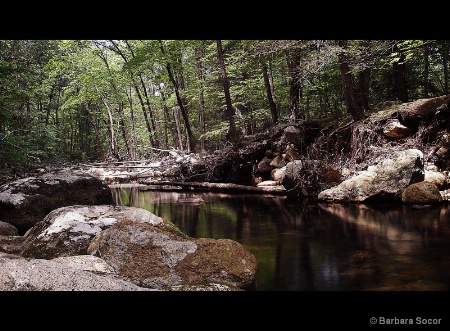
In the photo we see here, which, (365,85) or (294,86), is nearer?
(294,86)

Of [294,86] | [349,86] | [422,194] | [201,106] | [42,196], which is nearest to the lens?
[42,196]

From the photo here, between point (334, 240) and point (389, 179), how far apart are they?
3.75 metres

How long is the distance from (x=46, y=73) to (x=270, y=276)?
24221 millimetres

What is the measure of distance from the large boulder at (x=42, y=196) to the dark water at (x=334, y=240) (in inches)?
89.5

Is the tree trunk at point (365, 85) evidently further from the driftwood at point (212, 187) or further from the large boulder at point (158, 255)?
the large boulder at point (158, 255)

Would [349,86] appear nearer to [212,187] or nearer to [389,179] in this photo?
[389,179]

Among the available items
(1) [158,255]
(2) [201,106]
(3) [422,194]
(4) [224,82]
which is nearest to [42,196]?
(1) [158,255]

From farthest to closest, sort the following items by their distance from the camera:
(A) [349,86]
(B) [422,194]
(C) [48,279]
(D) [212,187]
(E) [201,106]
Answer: (E) [201,106] → (D) [212,187] → (A) [349,86] → (B) [422,194] → (C) [48,279]

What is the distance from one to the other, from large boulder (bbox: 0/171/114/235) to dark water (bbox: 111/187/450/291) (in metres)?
2.27

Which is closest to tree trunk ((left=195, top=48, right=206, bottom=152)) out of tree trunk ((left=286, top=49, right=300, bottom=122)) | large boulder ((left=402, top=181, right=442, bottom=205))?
tree trunk ((left=286, top=49, right=300, bottom=122))

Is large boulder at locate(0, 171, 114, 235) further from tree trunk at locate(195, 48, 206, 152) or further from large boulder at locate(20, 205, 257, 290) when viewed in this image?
tree trunk at locate(195, 48, 206, 152)

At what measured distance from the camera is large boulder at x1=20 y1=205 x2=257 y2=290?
3.55m

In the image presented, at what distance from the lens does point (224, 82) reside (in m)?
15.2

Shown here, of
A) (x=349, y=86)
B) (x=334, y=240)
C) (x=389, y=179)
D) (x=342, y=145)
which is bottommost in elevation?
(x=334, y=240)
